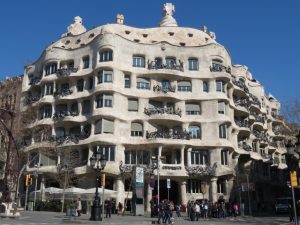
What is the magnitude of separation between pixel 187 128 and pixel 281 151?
30.2 m

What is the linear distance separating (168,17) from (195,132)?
2122 centimetres

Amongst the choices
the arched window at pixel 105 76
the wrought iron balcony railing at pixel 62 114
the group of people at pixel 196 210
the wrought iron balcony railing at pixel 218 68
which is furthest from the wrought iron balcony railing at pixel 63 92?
the group of people at pixel 196 210

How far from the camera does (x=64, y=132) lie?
51.7 m

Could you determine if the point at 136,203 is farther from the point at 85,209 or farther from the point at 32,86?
the point at 32,86

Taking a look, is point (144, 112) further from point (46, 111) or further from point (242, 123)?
point (242, 123)

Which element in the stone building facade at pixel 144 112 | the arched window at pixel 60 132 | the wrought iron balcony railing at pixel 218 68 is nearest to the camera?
the stone building facade at pixel 144 112

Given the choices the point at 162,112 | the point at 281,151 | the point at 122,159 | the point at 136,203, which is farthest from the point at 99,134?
the point at 281,151

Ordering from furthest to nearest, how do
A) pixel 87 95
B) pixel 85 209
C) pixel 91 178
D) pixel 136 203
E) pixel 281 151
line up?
pixel 281 151 < pixel 87 95 < pixel 91 178 < pixel 85 209 < pixel 136 203

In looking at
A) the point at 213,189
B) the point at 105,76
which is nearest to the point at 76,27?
the point at 105,76

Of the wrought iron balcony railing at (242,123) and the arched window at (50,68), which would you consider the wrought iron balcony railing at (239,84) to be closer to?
the wrought iron balcony railing at (242,123)

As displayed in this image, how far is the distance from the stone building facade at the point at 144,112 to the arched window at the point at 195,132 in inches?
4.7

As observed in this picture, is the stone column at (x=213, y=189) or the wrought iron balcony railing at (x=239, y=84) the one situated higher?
the wrought iron balcony railing at (x=239, y=84)

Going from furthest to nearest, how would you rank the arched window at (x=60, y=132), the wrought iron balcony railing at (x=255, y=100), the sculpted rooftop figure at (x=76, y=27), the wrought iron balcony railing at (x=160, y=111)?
the sculpted rooftop figure at (x=76, y=27), the wrought iron balcony railing at (x=255, y=100), the arched window at (x=60, y=132), the wrought iron balcony railing at (x=160, y=111)

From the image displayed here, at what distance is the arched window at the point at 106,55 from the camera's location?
5070cm
